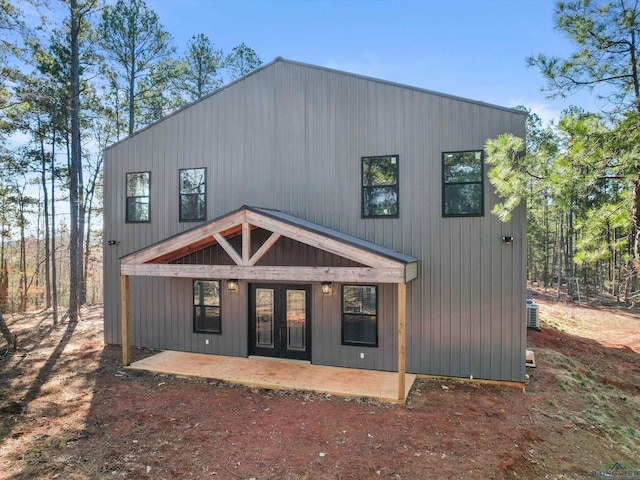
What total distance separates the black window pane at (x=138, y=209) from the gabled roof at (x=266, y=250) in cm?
165

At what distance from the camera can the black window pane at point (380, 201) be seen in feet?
25.3

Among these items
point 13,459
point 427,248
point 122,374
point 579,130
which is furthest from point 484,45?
point 13,459

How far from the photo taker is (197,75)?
18.2 meters

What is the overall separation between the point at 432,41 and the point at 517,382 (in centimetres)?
899

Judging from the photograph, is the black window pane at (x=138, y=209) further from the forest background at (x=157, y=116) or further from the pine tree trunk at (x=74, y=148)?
the pine tree trunk at (x=74, y=148)

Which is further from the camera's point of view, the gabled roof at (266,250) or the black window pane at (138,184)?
the black window pane at (138,184)

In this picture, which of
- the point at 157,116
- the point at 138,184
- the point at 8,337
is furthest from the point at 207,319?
the point at 157,116

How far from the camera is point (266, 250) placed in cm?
673

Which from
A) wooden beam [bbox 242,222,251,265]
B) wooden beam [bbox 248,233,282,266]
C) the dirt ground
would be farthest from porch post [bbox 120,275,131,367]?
wooden beam [bbox 248,233,282,266]

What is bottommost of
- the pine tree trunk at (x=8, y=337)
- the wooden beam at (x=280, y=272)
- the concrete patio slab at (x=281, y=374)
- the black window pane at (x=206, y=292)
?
the concrete patio slab at (x=281, y=374)

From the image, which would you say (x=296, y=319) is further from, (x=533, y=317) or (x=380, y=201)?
(x=533, y=317)

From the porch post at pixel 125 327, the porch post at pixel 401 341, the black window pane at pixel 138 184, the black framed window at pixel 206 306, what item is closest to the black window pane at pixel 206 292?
the black framed window at pixel 206 306

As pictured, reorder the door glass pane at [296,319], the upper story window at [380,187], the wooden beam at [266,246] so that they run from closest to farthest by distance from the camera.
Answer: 1. the wooden beam at [266,246]
2. the upper story window at [380,187]
3. the door glass pane at [296,319]

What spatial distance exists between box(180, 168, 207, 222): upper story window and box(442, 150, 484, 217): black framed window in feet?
Result: 18.0
